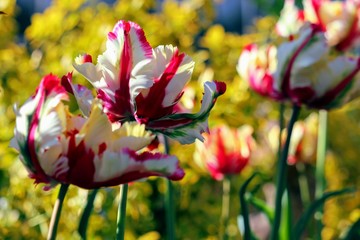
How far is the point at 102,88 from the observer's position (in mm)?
651

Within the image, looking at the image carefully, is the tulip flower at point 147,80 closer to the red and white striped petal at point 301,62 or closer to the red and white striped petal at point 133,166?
the red and white striped petal at point 133,166

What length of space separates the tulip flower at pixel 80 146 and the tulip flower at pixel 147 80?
0.05m

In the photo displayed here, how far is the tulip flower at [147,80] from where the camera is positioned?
64 centimetres

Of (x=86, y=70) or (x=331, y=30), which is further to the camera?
(x=331, y=30)

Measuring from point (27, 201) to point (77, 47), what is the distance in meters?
0.46

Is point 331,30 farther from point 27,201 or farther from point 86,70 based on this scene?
point 86,70

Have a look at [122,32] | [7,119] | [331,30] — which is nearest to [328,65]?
[331,30]

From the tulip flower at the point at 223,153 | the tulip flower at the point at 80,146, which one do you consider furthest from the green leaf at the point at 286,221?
the tulip flower at the point at 80,146

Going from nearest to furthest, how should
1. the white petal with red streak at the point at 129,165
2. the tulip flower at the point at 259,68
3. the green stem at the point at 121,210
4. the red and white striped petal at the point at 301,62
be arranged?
the white petal with red streak at the point at 129,165 → the green stem at the point at 121,210 → the red and white striped petal at the point at 301,62 → the tulip flower at the point at 259,68

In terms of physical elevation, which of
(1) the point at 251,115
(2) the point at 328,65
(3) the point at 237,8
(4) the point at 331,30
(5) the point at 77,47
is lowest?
(3) the point at 237,8

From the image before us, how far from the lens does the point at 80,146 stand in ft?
1.92

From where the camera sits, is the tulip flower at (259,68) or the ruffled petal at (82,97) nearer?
the ruffled petal at (82,97)

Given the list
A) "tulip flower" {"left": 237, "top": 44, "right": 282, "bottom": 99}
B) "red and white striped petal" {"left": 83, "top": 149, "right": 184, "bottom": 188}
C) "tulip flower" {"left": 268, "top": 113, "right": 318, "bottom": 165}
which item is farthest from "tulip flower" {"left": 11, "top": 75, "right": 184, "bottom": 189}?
"tulip flower" {"left": 268, "top": 113, "right": 318, "bottom": 165}

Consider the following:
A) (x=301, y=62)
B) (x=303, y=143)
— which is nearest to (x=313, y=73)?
(x=301, y=62)
